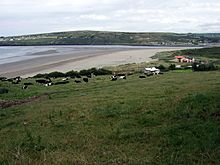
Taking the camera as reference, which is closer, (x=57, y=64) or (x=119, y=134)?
(x=119, y=134)

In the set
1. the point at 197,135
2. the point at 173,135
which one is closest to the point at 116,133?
the point at 173,135

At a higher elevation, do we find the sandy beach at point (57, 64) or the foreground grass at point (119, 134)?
the foreground grass at point (119, 134)

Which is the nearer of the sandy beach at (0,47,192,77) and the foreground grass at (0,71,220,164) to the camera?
the foreground grass at (0,71,220,164)

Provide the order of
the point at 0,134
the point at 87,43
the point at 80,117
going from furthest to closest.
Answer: the point at 87,43 → the point at 80,117 → the point at 0,134

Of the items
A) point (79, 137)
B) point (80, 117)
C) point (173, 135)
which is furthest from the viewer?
point (80, 117)

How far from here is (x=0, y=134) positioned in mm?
15055

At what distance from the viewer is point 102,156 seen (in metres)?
9.79

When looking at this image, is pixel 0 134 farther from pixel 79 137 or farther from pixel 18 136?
pixel 79 137

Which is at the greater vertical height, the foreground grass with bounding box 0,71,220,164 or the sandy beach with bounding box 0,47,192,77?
the foreground grass with bounding box 0,71,220,164

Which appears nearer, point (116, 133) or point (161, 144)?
point (161, 144)

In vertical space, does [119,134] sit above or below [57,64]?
above

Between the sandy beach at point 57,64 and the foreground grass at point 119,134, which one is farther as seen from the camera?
the sandy beach at point 57,64

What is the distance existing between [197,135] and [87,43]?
184374 mm

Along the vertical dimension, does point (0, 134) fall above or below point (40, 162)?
below
